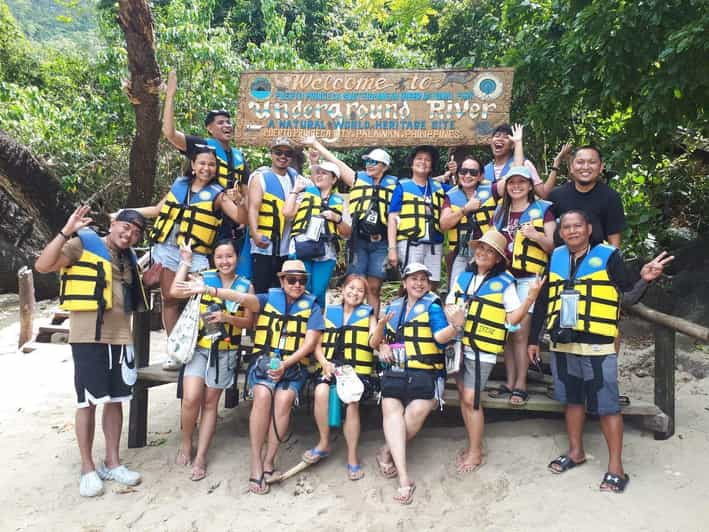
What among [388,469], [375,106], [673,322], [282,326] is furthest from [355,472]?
[375,106]

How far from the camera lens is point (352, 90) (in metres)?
5.54

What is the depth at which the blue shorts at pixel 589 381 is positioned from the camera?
382cm

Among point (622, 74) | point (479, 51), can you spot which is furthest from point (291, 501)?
point (479, 51)

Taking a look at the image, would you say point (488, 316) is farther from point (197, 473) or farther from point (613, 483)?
point (197, 473)

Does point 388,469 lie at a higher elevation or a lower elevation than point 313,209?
lower

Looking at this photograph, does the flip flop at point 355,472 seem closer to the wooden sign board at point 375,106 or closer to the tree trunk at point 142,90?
the wooden sign board at point 375,106

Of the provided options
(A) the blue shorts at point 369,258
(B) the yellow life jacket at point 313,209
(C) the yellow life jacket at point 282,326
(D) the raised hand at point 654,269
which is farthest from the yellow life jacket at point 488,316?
(B) the yellow life jacket at point 313,209

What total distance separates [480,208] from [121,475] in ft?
12.1

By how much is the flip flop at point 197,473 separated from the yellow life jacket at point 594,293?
2958 mm

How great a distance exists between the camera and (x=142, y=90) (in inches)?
230

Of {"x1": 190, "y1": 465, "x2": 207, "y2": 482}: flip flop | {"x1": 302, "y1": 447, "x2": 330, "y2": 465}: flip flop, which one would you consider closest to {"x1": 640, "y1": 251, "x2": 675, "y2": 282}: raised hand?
{"x1": 302, "y1": 447, "x2": 330, "y2": 465}: flip flop

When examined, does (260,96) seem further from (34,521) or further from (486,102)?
(34,521)

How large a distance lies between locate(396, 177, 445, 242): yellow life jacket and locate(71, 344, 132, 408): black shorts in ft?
8.51

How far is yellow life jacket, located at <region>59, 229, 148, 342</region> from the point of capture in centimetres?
414
